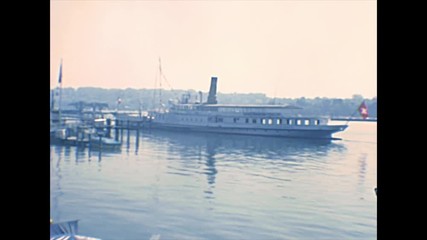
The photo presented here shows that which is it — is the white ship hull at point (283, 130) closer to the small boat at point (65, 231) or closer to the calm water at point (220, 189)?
the calm water at point (220, 189)

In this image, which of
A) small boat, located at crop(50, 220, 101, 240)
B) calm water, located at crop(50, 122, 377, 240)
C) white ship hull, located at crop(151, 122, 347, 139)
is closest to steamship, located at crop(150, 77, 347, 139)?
white ship hull, located at crop(151, 122, 347, 139)

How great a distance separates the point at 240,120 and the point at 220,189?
4233mm

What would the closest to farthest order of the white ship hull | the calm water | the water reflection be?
the calm water → the water reflection → the white ship hull

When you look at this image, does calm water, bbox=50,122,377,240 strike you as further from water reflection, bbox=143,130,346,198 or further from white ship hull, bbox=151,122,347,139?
white ship hull, bbox=151,122,347,139

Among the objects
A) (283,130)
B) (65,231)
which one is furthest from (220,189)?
(65,231)

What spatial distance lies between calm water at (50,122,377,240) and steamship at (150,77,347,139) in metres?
0.26

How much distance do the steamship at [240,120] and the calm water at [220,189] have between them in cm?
26

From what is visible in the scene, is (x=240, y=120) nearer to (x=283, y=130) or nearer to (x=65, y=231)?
(x=283, y=130)

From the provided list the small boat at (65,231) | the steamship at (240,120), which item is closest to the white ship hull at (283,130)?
the steamship at (240,120)

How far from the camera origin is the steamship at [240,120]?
11.5m

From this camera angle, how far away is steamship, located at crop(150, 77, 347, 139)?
11.5 metres
